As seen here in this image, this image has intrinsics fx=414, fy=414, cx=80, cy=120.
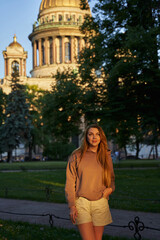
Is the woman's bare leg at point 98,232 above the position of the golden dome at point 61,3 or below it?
below

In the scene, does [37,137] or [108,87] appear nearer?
[108,87]

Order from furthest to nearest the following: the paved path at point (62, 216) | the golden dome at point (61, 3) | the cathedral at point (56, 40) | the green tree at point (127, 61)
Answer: the golden dome at point (61, 3)
the cathedral at point (56, 40)
the green tree at point (127, 61)
the paved path at point (62, 216)

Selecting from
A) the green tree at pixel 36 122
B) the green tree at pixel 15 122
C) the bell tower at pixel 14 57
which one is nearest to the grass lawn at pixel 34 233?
the green tree at pixel 15 122

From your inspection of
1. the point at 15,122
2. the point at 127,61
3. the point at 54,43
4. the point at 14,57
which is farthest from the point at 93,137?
the point at 54,43

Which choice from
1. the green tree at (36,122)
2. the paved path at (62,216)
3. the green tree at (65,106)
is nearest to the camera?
the paved path at (62,216)

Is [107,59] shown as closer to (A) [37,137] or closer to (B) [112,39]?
(B) [112,39]

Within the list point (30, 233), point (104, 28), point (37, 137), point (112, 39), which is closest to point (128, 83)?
point (112, 39)

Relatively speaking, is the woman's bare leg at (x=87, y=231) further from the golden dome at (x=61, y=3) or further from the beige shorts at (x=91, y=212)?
the golden dome at (x=61, y=3)

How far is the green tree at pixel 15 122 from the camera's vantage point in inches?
1860

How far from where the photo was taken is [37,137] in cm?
5322

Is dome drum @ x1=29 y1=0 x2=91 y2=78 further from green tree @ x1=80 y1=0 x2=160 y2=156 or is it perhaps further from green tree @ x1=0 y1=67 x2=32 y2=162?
green tree @ x1=80 y1=0 x2=160 y2=156

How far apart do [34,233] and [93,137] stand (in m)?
3.34

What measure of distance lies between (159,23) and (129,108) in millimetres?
4616

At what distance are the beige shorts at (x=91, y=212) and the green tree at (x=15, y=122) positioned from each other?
140 ft
